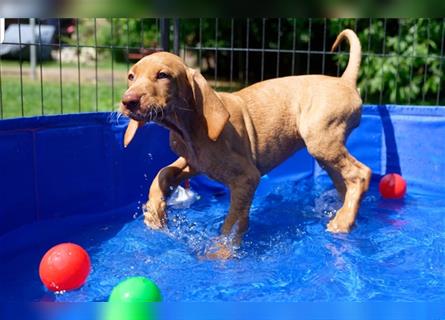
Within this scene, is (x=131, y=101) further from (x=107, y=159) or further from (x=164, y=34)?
(x=164, y=34)

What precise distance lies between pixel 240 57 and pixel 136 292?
9206mm

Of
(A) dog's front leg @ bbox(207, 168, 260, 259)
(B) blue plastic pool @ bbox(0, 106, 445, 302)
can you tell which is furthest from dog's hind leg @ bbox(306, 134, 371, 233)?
(A) dog's front leg @ bbox(207, 168, 260, 259)

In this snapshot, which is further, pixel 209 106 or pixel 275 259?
pixel 275 259

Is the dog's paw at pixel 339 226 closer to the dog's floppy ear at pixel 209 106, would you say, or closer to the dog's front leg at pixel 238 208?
the dog's front leg at pixel 238 208

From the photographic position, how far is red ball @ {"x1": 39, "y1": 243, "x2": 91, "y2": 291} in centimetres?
324

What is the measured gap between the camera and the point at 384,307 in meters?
0.87

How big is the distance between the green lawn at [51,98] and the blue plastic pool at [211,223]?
313 centimetres

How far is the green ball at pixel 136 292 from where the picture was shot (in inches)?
110

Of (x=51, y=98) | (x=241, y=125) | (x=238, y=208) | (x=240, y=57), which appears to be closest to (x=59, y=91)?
(x=51, y=98)

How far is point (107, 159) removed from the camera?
4926 millimetres

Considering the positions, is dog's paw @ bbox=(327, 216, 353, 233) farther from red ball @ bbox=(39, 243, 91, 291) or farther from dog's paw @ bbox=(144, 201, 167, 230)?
red ball @ bbox=(39, 243, 91, 291)

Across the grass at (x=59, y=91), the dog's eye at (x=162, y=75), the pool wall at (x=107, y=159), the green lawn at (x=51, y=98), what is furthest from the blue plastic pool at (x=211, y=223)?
the green lawn at (x=51, y=98)

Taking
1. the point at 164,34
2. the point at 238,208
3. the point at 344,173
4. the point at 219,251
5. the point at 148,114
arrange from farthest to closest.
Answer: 1. the point at 164,34
2. the point at 344,173
3. the point at 238,208
4. the point at 219,251
5. the point at 148,114

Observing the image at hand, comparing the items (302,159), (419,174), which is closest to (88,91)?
(302,159)
